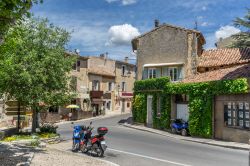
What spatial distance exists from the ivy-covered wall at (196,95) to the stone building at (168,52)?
7.36 ft

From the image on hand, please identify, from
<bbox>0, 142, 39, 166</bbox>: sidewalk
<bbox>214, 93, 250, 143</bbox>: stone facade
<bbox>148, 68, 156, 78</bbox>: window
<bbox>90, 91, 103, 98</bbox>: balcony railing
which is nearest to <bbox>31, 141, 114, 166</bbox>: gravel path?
<bbox>0, 142, 39, 166</bbox>: sidewalk

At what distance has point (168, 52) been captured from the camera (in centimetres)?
3325

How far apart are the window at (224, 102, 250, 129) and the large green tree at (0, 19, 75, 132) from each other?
10444 mm

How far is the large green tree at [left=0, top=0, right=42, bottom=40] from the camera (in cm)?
881

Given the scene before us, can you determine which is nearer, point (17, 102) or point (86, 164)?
point (86, 164)

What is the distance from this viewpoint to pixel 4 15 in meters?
8.79

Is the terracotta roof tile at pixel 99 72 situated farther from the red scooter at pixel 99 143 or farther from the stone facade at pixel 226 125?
the red scooter at pixel 99 143

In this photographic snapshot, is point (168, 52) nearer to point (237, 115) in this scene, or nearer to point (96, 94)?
point (237, 115)

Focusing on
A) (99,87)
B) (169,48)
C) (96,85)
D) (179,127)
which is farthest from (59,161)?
(99,87)

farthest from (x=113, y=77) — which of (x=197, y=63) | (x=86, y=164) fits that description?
(x=86, y=164)

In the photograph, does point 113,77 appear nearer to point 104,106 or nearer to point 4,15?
point 104,106

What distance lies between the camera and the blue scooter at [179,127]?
25844mm

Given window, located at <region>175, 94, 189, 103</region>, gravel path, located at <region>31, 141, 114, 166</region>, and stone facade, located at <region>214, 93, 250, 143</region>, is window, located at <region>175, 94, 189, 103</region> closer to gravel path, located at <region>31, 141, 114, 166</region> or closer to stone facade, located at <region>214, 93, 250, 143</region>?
stone facade, located at <region>214, 93, 250, 143</region>

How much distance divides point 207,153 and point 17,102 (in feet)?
36.7
